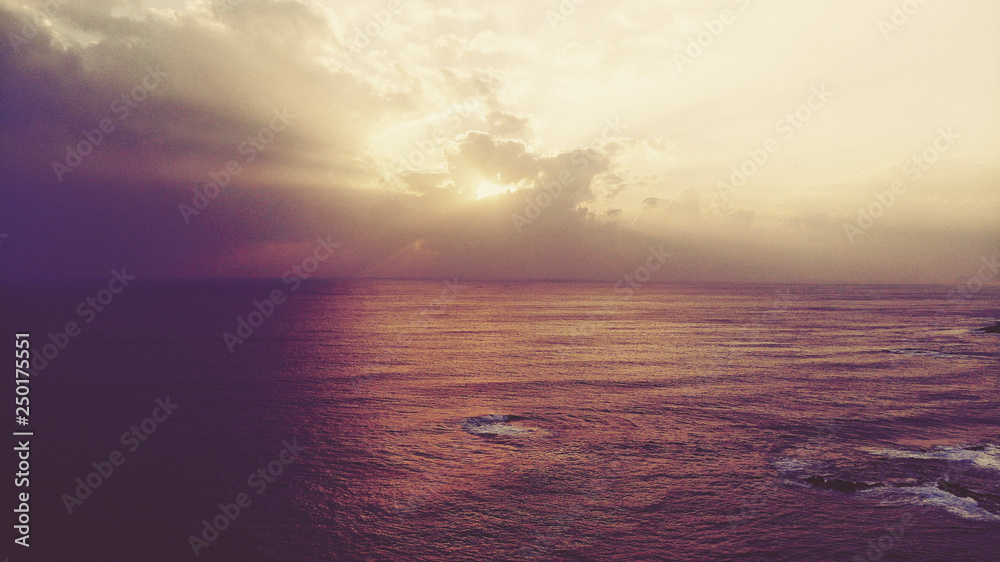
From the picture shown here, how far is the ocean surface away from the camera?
801 inches

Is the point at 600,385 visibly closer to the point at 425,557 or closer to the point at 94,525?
the point at 425,557

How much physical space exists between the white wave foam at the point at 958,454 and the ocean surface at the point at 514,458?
0.17m

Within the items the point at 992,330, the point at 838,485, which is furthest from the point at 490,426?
the point at 992,330

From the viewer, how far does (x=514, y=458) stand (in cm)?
2880

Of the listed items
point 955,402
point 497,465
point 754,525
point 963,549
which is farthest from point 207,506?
point 955,402

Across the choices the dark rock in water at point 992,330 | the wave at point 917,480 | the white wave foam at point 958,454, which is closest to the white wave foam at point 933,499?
the wave at point 917,480

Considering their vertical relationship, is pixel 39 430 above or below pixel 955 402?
above

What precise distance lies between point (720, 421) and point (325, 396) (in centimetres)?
3216

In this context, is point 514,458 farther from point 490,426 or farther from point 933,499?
point 933,499

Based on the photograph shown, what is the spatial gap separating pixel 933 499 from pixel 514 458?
20.3 m

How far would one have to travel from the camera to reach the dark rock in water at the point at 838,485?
967 inches

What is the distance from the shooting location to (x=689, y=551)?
19.4 meters

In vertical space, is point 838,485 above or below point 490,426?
below

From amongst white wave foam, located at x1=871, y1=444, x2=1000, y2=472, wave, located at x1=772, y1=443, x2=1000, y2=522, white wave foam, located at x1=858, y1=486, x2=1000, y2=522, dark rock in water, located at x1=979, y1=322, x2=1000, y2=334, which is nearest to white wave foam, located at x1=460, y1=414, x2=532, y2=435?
wave, located at x1=772, y1=443, x2=1000, y2=522
